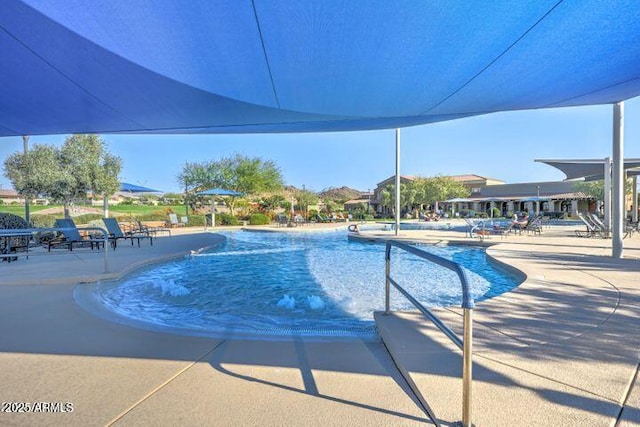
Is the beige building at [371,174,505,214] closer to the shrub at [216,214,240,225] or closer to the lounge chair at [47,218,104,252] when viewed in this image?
the shrub at [216,214,240,225]

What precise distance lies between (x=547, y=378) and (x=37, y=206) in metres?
40.1

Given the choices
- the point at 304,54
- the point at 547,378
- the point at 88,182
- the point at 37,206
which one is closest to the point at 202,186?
the point at 88,182

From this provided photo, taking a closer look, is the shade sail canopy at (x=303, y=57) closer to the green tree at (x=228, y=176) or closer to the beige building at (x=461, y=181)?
the green tree at (x=228, y=176)

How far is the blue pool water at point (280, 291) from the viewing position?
3.92 m

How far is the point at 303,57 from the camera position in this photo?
330cm

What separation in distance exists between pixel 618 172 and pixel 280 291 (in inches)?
Result: 269

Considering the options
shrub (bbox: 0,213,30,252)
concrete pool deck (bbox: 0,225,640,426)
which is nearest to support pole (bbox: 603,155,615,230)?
concrete pool deck (bbox: 0,225,640,426)

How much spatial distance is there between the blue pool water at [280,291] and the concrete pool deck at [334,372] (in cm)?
56

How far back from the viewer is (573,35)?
2.86m

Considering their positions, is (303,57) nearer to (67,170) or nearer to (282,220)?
(67,170)

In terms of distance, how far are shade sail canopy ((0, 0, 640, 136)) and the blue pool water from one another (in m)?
2.53

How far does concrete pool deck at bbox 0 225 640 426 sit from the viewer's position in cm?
177

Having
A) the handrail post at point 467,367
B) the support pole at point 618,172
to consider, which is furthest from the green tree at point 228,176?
the handrail post at point 467,367

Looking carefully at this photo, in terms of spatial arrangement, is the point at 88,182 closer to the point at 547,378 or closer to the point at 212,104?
the point at 212,104
